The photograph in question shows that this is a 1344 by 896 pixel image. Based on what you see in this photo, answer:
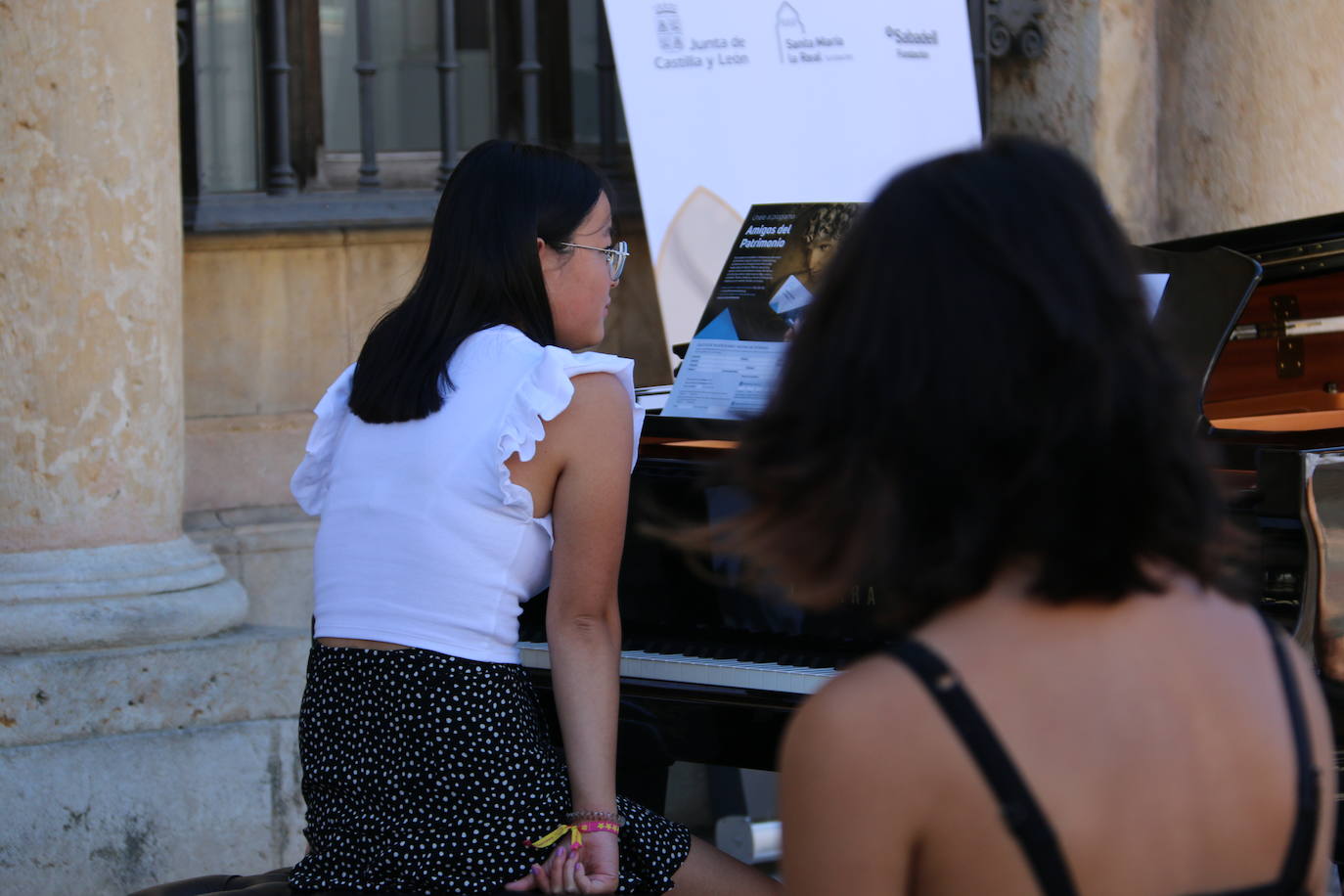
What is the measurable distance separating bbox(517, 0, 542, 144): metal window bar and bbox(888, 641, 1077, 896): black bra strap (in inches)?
152

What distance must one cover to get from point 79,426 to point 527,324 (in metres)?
1.74

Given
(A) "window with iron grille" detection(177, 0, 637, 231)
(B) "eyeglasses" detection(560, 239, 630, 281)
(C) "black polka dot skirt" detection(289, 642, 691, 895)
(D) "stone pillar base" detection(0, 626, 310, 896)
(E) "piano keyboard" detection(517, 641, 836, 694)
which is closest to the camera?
(C) "black polka dot skirt" detection(289, 642, 691, 895)

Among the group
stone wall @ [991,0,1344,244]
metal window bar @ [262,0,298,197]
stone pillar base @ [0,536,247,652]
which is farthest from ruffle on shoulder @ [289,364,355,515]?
stone wall @ [991,0,1344,244]

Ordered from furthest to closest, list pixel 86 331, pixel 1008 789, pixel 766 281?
pixel 86 331
pixel 766 281
pixel 1008 789

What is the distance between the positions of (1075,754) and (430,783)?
1049 mm

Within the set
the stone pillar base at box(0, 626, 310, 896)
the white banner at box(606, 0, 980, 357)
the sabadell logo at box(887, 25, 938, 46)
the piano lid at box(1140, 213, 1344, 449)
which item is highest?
the sabadell logo at box(887, 25, 938, 46)

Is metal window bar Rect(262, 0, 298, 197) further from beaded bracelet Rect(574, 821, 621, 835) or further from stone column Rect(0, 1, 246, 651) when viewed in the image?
beaded bracelet Rect(574, 821, 621, 835)

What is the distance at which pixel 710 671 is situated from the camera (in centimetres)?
238

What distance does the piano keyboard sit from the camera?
2.32m

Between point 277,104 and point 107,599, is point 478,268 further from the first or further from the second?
point 277,104

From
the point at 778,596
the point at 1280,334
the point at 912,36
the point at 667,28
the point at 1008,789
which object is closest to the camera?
the point at 1008,789

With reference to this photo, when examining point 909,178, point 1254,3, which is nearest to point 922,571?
point 909,178

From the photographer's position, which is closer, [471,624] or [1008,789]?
[1008,789]

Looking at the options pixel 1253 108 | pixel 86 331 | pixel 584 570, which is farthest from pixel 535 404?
pixel 1253 108
